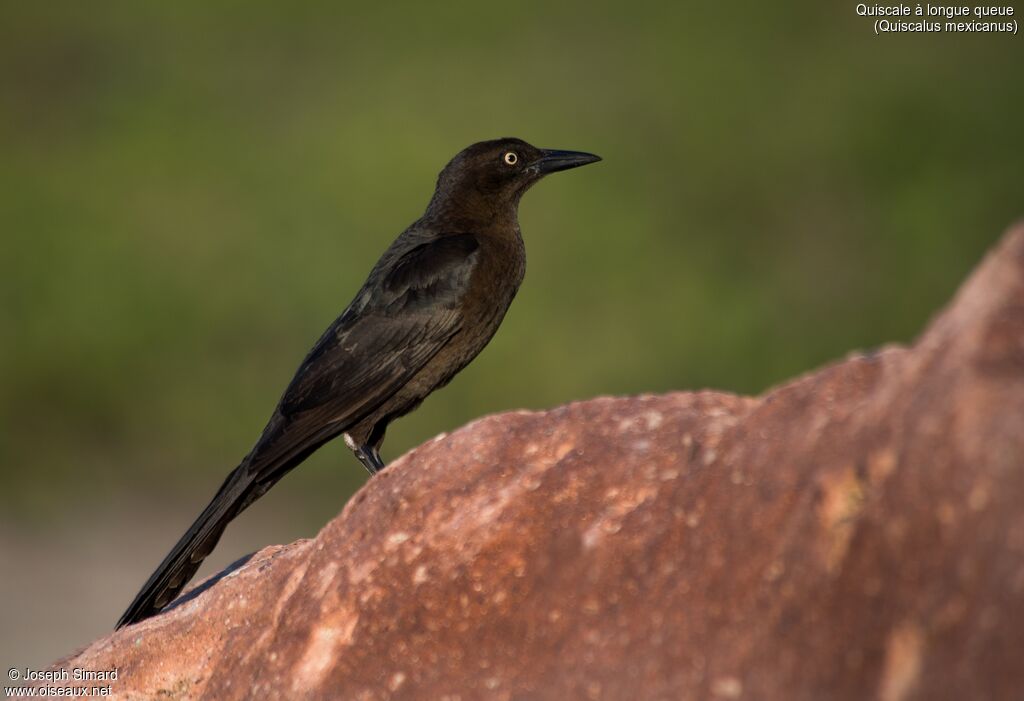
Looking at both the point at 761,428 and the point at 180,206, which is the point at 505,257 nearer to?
the point at 761,428

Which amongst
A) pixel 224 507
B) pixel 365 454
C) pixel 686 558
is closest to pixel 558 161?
pixel 365 454

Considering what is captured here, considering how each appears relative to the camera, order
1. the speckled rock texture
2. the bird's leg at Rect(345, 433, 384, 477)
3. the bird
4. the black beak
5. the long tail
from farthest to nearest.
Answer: the black beak < the bird's leg at Rect(345, 433, 384, 477) < the bird < the long tail < the speckled rock texture

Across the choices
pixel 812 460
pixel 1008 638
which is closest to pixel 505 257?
pixel 812 460

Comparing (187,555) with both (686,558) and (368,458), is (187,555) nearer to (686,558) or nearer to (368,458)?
(368,458)

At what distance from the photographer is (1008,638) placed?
3.06m

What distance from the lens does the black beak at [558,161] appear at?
24.2 ft

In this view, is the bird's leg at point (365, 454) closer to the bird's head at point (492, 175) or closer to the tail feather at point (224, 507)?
the tail feather at point (224, 507)

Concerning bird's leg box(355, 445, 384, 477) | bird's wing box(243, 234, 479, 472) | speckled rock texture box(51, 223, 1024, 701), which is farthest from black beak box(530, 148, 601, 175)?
speckled rock texture box(51, 223, 1024, 701)

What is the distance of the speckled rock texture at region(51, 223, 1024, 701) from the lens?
3254mm

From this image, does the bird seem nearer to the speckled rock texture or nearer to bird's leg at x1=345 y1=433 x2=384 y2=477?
bird's leg at x1=345 y1=433 x2=384 y2=477

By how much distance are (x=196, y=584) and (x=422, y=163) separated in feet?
Result: 27.1

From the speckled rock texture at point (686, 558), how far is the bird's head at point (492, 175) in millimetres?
2544

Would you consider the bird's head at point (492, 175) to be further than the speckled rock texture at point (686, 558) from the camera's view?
Yes

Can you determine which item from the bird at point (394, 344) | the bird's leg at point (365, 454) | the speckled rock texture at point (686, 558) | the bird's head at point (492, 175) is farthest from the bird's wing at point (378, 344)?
the speckled rock texture at point (686, 558)
